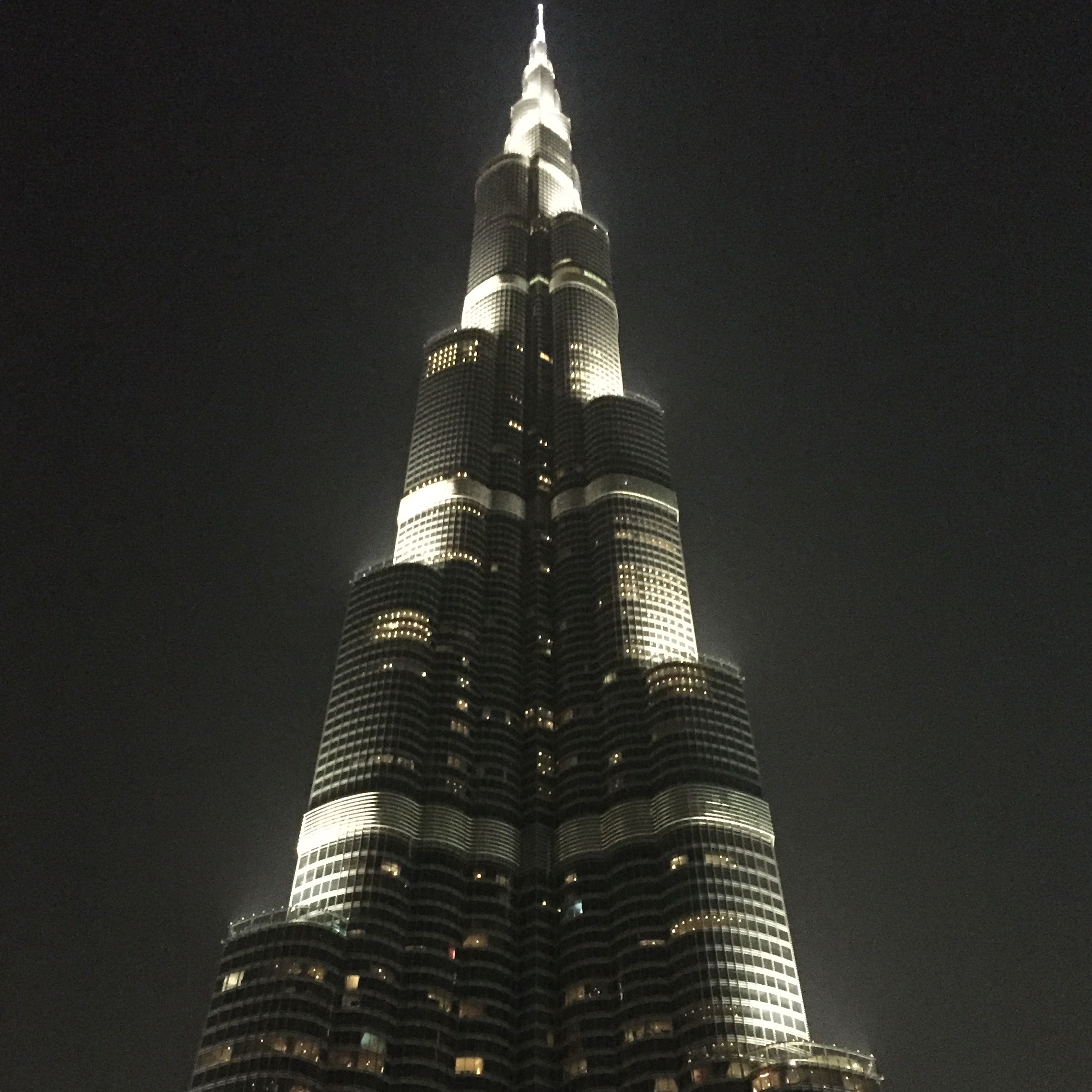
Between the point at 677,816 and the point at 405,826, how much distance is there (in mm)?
44080

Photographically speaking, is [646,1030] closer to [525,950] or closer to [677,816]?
[525,950]

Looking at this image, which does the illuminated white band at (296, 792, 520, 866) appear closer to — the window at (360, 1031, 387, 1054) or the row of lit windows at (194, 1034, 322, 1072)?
the window at (360, 1031, 387, 1054)

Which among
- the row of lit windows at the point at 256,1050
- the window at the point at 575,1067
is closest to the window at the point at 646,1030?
the window at the point at 575,1067

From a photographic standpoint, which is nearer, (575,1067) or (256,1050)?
(256,1050)

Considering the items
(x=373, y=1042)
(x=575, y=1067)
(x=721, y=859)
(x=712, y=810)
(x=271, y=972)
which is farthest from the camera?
(x=712, y=810)

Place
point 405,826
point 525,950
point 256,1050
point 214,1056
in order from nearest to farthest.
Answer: point 256,1050, point 214,1056, point 525,950, point 405,826

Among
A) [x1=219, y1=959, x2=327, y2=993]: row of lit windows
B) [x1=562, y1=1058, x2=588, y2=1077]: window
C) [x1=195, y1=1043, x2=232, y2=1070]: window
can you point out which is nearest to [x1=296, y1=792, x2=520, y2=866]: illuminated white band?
[x1=219, y1=959, x2=327, y2=993]: row of lit windows

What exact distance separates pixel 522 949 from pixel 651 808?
30667mm

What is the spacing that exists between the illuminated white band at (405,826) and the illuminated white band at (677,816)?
12.6 meters

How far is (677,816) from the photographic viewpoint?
607 ft

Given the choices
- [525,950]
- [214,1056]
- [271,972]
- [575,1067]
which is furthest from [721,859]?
[214,1056]

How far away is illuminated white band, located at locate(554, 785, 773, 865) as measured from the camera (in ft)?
603

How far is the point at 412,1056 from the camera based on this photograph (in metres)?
159

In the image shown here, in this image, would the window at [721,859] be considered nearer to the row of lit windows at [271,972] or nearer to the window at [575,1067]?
the window at [575,1067]
